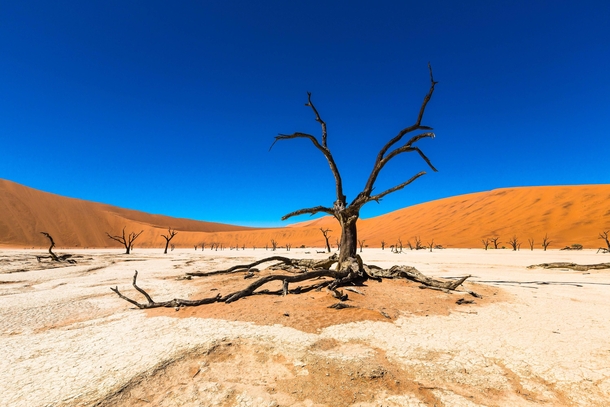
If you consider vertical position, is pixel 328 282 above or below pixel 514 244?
Result: below

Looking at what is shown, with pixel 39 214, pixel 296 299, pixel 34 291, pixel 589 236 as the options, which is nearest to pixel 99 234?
pixel 39 214

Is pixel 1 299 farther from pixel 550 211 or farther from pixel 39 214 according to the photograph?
pixel 39 214

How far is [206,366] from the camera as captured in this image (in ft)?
9.27

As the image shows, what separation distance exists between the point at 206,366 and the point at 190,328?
1.26 metres

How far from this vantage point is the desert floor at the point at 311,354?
237cm

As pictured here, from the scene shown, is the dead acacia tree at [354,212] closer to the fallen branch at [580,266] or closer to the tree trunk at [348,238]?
the tree trunk at [348,238]

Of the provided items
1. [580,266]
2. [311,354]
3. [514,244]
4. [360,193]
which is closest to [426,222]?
[514,244]

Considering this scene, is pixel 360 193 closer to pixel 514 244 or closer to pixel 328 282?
pixel 328 282

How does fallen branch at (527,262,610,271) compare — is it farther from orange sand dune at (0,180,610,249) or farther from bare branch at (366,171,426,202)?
orange sand dune at (0,180,610,249)

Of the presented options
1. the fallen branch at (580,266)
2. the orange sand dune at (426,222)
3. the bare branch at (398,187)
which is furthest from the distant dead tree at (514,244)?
the bare branch at (398,187)

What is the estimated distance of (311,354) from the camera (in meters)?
3.07

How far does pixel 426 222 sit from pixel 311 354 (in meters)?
56.7

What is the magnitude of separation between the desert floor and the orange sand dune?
36279 mm

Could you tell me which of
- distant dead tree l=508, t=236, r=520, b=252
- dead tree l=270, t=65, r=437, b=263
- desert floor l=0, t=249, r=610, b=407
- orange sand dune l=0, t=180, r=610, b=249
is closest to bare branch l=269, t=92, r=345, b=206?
dead tree l=270, t=65, r=437, b=263
